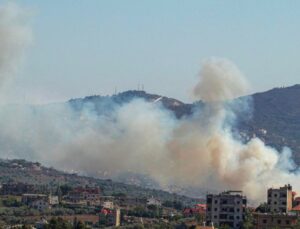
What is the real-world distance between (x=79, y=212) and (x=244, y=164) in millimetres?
22916

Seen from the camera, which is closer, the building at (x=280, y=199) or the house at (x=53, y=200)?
the building at (x=280, y=199)

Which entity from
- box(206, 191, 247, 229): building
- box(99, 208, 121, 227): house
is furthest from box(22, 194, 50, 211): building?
box(206, 191, 247, 229): building

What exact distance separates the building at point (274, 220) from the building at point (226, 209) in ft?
21.5

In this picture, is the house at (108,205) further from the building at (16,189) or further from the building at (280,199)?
the building at (280,199)

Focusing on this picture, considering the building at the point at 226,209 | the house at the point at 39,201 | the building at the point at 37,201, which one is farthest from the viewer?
the house at the point at 39,201

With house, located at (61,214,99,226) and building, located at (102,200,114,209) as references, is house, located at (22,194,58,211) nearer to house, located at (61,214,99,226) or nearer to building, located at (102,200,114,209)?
building, located at (102,200,114,209)

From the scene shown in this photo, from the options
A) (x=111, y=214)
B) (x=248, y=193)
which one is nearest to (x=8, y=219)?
(x=111, y=214)

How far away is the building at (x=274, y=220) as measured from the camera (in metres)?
103

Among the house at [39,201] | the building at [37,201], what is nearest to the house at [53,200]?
the house at [39,201]

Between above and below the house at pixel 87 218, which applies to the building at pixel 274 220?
below

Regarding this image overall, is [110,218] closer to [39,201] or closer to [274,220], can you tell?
[39,201]

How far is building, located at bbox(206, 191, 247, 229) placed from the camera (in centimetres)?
11294

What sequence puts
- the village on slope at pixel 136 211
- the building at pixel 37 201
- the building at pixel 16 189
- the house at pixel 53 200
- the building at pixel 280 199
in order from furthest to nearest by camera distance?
the building at pixel 16 189 → the house at pixel 53 200 → the building at pixel 37 201 → the building at pixel 280 199 → the village on slope at pixel 136 211

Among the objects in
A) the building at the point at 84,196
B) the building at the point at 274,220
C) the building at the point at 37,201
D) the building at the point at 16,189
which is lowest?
the building at the point at 274,220
